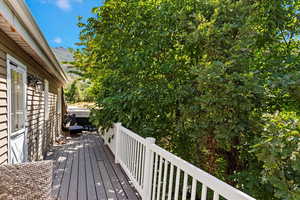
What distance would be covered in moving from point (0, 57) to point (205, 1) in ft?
10.9

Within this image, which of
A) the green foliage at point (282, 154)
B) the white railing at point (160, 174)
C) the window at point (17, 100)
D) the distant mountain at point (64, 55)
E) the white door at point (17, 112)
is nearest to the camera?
the white railing at point (160, 174)

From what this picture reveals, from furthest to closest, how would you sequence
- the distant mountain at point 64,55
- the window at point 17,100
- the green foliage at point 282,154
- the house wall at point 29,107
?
the distant mountain at point 64,55 → the window at point 17,100 → the house wall at point 29,107 → the green foliage at point 282,154

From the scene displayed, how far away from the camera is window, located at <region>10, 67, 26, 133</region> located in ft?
10.2

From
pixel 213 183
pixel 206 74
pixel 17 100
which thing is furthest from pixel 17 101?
pixel 213 183

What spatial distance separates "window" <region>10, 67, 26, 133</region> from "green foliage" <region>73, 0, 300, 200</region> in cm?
160

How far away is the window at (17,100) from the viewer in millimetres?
3113

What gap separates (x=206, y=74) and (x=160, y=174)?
57.6 inches

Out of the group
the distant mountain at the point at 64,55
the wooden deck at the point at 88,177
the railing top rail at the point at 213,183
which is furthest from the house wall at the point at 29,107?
the distant mountain at the point at 64,55

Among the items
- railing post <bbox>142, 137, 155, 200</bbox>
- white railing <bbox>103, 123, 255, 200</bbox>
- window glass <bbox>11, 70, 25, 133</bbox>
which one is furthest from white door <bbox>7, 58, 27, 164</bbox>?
railing post <bbox>142, 137, 155, 200</bbox>

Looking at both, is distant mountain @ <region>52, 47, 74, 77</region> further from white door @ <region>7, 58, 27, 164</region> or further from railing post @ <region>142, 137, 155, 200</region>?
railing post @ <region>142, 137, 155, 200</region>

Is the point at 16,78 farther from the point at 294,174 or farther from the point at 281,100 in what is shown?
the point at 281,100

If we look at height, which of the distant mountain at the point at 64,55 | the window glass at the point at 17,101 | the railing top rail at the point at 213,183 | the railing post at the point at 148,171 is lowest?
the railing post at the point at 148,171

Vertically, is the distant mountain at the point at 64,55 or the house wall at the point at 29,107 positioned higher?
the distant mountain at the point at 64,55

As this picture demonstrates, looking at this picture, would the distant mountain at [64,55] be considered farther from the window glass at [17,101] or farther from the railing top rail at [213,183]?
the railing top rail at [213,183]
